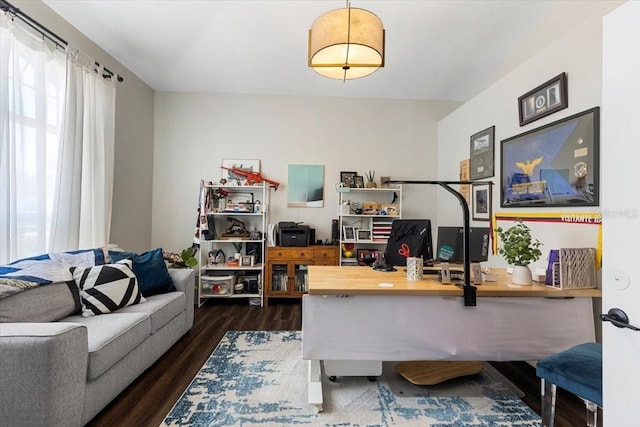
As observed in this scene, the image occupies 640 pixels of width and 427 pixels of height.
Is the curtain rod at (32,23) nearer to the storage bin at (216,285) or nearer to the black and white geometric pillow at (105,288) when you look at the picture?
the black and white geometric pillow at (105,288)

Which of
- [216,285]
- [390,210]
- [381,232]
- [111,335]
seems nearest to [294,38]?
[390,210]

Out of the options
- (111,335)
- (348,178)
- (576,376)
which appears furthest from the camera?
(348,178)

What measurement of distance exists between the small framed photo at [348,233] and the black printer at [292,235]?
1.61ft

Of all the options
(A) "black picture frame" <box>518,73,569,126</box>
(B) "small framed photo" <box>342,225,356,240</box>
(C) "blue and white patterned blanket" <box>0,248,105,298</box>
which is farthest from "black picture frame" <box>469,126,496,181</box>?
(C) "blue and white patterned blanket" <box>0,248,105,298</box>

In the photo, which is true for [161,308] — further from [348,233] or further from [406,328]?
[348,233]

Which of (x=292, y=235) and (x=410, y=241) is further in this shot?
(x=292, y=235)

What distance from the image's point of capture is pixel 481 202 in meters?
3.06

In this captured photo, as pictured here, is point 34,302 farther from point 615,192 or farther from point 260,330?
point 615,192

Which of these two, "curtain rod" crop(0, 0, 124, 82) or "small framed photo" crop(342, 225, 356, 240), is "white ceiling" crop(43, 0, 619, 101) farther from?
"small framed photo" crop(342, 225, 356, 240)

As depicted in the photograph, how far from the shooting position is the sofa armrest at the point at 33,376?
1312mm

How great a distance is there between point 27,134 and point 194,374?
208cm

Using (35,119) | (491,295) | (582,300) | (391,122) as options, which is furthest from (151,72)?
(582,300)

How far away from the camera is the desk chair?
1252mm

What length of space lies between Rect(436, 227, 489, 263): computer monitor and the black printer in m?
1.80
